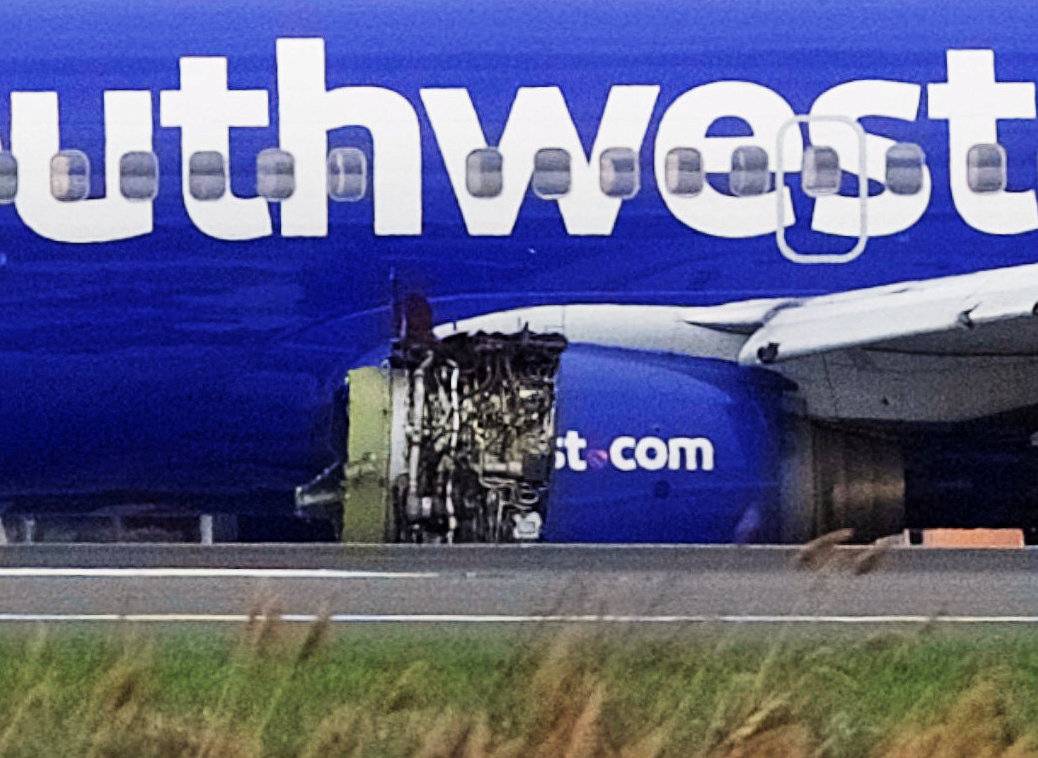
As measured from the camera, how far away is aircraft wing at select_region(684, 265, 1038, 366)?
→ 19.3 metres

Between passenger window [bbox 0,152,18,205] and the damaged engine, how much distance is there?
8.86 feet

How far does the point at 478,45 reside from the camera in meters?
19.4

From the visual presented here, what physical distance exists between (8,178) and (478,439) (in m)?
3.48

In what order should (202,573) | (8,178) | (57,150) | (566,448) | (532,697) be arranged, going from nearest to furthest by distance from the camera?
(532,697)
(566,448)
(57,150)
(8,178)
(202,573)

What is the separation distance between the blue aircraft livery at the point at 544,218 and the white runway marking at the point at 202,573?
32 cm

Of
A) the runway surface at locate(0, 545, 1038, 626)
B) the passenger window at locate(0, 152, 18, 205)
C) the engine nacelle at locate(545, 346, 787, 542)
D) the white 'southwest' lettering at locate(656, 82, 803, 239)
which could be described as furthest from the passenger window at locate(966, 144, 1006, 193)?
the passenger window at locate(0, 152, 18, 205)

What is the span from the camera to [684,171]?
19359mm

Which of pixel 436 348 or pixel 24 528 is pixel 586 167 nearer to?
pixel 436 348

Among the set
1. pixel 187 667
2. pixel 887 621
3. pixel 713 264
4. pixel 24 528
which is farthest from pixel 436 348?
pixel 187 667

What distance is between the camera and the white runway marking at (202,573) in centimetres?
1933

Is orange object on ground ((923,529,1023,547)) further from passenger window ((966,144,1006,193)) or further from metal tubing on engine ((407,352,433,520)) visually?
metal tubing on engine ((407,352,433,520))

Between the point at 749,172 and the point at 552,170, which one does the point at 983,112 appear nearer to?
the point at 749,172

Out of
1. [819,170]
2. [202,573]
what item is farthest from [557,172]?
[202,573]

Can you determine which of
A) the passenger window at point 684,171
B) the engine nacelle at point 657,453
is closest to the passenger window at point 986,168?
the passenger window at point 684,171
